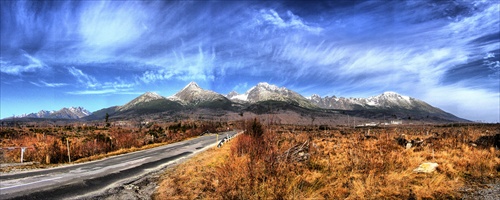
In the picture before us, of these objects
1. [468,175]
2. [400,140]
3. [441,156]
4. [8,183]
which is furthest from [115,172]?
[400,140]

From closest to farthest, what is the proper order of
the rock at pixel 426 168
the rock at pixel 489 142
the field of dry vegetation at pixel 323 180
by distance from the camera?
the field of dry vegetation at pixel 323 180 → the rock at pixel 426 168 → the rock at pixel 489 142

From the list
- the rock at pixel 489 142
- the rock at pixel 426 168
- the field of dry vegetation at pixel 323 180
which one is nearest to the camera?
the field of dry vegetation at pixel 323 180

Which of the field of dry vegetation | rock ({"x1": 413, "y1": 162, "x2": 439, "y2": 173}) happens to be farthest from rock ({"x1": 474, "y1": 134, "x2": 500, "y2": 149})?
rock ({"x1": 413, "y1": 162, "x2": 439, "y2": 173})

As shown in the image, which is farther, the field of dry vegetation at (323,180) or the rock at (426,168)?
the rock at (426,168)

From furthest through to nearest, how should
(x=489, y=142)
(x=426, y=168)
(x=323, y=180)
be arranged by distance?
(x=489, y=142), (x=426, y=168), (x=323, y=180)

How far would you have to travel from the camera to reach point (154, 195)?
857 cm

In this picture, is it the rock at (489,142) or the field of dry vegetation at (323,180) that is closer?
the field of dry vegetation at (323,180)

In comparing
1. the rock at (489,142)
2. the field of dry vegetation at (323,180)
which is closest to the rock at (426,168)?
the field of dry vegetation at (323,180)

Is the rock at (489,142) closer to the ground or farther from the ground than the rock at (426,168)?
farther from the ground

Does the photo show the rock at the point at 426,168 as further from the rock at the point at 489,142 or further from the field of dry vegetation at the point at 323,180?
the rock at the point at 489,142

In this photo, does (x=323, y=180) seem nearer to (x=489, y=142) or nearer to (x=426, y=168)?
(x=426, y=168)

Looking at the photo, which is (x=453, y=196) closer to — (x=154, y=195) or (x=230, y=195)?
(x=230, y=195)

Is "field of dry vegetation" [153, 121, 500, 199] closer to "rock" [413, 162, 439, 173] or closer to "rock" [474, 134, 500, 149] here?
"rock" [413, 162, 439, 173]

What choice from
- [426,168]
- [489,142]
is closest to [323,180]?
[426,168]
